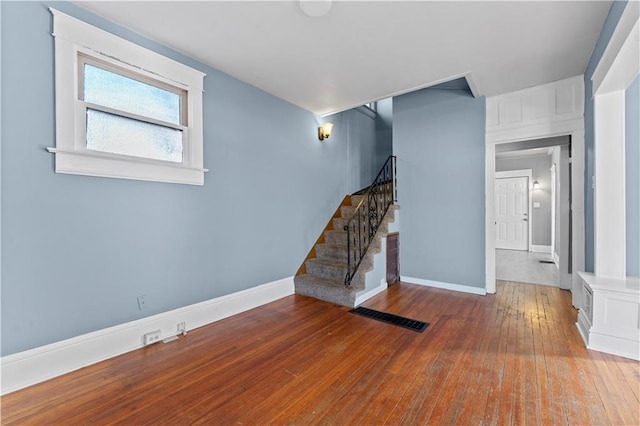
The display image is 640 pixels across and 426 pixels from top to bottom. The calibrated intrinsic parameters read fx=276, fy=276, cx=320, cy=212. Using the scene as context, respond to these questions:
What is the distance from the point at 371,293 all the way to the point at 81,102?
3409 millimetres

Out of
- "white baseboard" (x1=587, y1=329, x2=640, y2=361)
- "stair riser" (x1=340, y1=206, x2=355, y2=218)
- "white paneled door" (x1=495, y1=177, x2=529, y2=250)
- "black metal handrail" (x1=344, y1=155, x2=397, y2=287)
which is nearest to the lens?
"white baseboard" (x1=587, y1=329, x2=640, y2=361)

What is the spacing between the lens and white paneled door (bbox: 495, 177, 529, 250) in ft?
24.3

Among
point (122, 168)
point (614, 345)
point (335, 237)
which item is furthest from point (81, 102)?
point (614, 345)

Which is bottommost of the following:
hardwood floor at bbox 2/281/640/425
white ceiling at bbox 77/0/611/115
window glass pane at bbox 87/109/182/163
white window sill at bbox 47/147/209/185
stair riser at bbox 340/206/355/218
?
hardwood floor at bbox 2/281/640/425

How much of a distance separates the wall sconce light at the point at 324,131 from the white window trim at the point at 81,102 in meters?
1.99

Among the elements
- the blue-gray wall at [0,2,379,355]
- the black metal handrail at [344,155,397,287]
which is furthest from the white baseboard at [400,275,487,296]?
the blue-gray wall at [0,2,379,355]

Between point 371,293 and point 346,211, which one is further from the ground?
point 346,211

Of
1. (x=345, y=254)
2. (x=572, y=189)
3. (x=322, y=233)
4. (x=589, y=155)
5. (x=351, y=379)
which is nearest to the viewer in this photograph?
(x=351, y=379)

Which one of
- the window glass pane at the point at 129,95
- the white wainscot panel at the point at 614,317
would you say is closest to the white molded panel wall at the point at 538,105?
the white wainscot panel at the point at 614,317

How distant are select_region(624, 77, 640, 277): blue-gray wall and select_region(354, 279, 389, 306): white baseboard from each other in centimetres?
240

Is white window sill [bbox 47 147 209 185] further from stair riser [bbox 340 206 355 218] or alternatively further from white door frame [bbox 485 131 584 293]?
white door frame [bbox 485 131 584 293]

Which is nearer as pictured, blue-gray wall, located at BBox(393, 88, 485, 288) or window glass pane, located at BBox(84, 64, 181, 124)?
window glass pane, located at BBox(84, 64, 181, 124)

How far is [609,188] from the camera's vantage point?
2404 millimetres

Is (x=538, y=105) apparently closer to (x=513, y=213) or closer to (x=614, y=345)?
(x=614, y=345)
